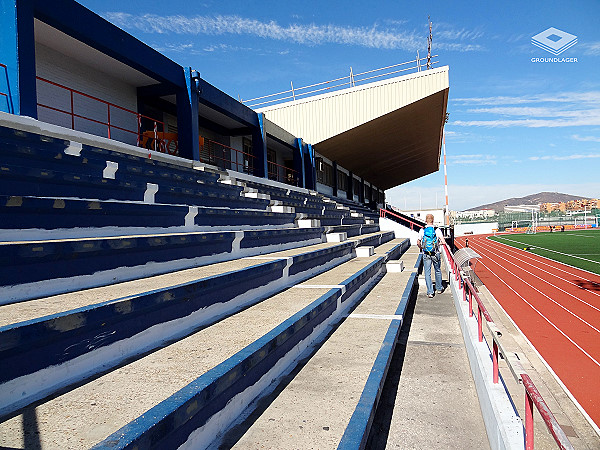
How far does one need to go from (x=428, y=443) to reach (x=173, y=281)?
2529mm

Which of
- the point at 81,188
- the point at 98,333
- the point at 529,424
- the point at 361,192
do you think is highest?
the point at 361,192

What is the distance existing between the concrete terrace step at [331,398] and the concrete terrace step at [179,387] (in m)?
0.21

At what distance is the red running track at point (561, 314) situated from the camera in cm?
559

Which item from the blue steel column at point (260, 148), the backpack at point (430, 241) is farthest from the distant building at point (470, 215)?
the backpack at point (430, 241)

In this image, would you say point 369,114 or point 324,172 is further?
point 324,172

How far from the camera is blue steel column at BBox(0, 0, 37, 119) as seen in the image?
20.6 feet

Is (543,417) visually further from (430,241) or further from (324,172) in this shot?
(324,172)

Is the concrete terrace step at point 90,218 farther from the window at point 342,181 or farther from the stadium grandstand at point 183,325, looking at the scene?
the window at point 342,181

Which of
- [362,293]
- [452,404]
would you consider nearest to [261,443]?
[452,404]

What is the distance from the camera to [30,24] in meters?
6.60

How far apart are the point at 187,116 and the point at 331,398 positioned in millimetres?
10095

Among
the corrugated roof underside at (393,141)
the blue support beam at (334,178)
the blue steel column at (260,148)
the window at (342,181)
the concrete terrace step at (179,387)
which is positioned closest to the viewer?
the concrete terrace step at (179,387)

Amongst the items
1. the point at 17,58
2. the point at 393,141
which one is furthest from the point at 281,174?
the point at 17,58

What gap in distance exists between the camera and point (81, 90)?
1015 cm
